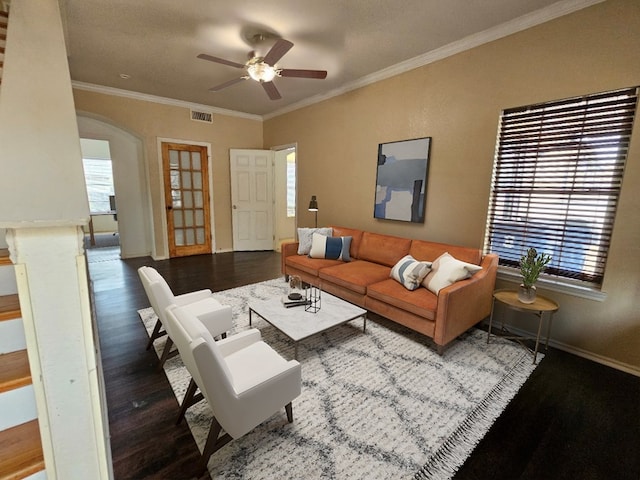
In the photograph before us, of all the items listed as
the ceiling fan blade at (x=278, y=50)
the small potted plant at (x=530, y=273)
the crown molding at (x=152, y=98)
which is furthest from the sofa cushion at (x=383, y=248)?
the crown molding at (x=152, y=98)

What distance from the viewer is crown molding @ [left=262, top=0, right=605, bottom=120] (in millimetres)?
2312

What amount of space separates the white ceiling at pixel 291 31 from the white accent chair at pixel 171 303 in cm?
230

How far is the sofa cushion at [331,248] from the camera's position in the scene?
3824 mm

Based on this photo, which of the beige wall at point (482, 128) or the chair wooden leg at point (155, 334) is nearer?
the beige wall at point (482, 128)

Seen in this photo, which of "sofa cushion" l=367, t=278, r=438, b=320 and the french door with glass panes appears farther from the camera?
the french door with glass panes

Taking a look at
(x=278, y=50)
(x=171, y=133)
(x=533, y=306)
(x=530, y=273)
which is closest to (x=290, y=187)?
(x=171, y=133)

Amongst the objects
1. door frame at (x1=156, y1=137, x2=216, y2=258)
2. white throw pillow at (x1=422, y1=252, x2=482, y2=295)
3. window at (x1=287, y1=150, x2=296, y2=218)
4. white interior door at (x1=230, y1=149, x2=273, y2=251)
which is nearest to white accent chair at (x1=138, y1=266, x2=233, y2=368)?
white throw pillow at (x1=422, y1=252, x2=482, y2=295)

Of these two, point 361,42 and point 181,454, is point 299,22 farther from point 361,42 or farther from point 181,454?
point 181,454

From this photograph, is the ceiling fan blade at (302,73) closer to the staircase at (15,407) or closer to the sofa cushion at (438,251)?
the sofa cushion at (438,251)

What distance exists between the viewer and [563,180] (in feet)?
8.25

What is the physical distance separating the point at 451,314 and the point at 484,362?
475 mm

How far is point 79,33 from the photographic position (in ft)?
9.37

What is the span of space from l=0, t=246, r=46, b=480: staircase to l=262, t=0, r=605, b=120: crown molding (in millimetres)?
3797

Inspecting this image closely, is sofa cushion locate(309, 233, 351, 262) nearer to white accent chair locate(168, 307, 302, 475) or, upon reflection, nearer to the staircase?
white accent chair locate(168, 307, 302, 475)
